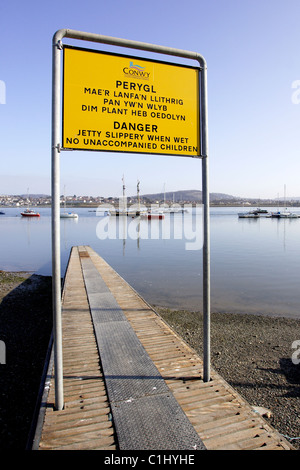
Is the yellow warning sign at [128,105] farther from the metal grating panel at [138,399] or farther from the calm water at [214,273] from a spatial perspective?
the calm water at [214,273]

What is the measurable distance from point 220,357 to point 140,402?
366 centimetres

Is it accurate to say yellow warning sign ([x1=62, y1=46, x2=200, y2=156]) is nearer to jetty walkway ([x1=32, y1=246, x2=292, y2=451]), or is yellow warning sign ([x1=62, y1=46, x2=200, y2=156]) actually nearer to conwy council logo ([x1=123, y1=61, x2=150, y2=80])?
conwy council logo ([x1=123, y1=61, x2=150, y2=80])

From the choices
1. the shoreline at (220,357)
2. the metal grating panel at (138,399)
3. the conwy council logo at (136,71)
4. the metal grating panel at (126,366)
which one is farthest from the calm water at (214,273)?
the conwy council logo at (136,71)

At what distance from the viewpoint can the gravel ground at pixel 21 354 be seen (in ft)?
14.4

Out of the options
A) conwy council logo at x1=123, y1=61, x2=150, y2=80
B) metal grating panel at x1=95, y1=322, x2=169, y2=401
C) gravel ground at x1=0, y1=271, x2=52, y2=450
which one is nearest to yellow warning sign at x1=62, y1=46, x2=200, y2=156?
conwy council logo at x1=123, y1=61, x2=150, y2=80

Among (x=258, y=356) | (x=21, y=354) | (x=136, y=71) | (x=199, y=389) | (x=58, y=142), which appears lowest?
(x=258, y=356)

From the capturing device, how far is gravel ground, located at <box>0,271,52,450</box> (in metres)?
4.40

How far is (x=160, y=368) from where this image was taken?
4566 millimetres

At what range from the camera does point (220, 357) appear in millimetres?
6855

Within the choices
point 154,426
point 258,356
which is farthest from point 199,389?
point 258,356

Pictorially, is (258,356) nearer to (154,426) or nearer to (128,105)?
(154,426)

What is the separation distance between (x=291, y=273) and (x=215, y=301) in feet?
27.7

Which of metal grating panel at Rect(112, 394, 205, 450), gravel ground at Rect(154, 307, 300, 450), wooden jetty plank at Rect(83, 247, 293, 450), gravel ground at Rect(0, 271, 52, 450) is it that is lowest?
gravel ground at Rect(154, 307, 300, 450)

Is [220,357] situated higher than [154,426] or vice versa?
[154,426]
